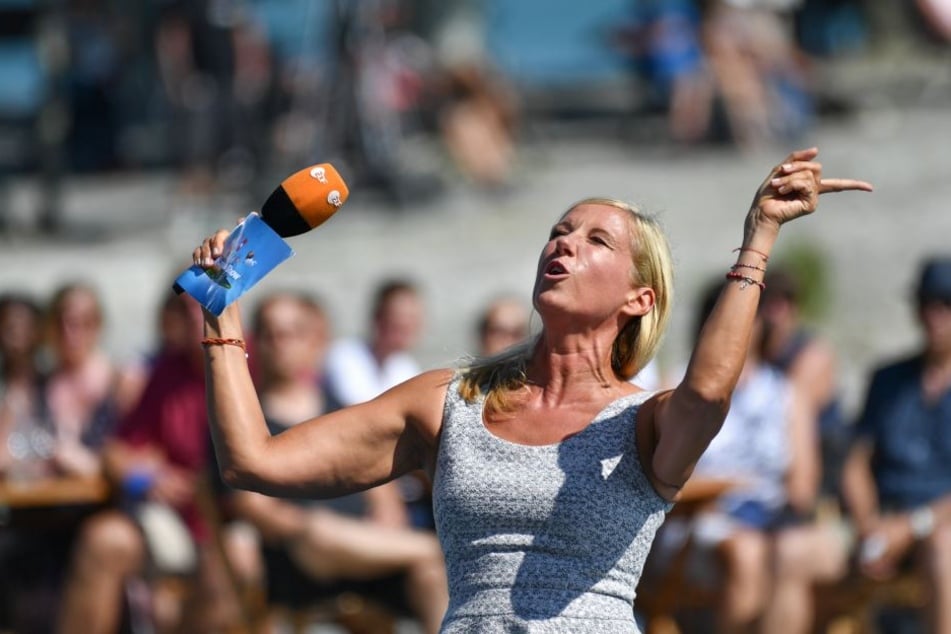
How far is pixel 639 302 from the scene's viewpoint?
3348mm

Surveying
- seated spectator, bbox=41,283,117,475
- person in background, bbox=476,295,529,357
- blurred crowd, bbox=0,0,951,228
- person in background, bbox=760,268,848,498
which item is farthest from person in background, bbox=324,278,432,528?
blurred crowd, bbox=0,0,951,228

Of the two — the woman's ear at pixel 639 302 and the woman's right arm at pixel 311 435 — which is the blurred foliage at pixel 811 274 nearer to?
the woman's ear at pixel 639 302

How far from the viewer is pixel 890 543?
6.35 m

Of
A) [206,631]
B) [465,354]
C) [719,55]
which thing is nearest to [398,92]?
[719,55]

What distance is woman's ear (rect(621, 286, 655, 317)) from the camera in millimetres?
3336

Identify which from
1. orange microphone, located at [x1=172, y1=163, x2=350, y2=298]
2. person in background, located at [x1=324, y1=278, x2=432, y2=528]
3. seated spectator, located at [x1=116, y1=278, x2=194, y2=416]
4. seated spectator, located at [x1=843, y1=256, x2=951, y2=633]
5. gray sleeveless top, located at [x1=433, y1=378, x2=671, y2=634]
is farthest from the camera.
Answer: person in background, located at [x1=324, y1=278, x2=432, y2=528]

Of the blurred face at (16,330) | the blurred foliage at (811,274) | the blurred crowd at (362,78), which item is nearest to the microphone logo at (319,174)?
the blurred face at (16,330)

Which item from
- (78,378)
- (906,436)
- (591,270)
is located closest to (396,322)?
(78,378)

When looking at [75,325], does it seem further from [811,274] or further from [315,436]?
[811,274]

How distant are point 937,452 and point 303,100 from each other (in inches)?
291

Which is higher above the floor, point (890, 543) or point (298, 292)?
point (298, 292)

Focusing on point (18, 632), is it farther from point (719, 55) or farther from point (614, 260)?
point (719, 55)

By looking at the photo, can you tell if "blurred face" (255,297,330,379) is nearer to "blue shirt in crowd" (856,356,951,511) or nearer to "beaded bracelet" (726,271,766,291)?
"blue shirt in crowd" (856,356,951,511)

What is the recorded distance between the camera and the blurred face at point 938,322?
6.41m
